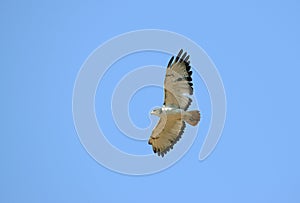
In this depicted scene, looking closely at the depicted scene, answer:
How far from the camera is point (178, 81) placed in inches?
257

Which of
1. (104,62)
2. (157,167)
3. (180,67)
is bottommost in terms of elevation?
(157,167)

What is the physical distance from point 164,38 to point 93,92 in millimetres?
998

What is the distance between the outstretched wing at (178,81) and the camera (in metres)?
6.52

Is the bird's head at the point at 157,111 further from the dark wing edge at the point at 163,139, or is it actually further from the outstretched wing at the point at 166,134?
the dark wing edge at the point at 163,139

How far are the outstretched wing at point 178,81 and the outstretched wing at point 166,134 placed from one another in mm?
188

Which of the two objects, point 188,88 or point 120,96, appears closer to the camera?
point 188,88

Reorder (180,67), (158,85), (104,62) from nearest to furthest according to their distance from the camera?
(180,67) → (158,85) → (104,62)

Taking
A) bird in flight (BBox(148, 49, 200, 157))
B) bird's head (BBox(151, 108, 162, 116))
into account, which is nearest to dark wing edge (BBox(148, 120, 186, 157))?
bird in flight (BBox(148, 49, 200, 157))

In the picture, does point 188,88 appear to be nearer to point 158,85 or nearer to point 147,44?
point 158,85

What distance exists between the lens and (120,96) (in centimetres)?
737

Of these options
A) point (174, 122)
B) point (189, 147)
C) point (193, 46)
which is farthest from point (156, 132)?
point (193, 46)

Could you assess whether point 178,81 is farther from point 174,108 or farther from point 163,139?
point 163,139

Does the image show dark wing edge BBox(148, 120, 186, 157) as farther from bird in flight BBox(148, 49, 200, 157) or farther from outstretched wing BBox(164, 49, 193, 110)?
outstretched wing BBox(164, 49, 193, 110)

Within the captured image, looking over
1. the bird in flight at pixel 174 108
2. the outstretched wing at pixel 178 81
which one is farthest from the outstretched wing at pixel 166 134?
the outstretched wing at pixel 178 81
